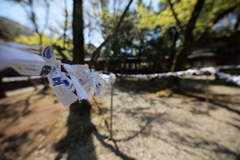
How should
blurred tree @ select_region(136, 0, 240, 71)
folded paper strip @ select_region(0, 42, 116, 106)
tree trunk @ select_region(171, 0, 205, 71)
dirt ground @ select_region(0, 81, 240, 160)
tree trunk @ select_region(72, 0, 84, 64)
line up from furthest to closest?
blurred tree @ select_region(136, 0, 240, 71) → tree trunk @ select_region(171, 0, 205, 71) → tree trunk @ select_region(72, 0, 84, 64) → dirt ground @ select_region(0, 81, 240, 160) → folded paper strip @ select_region(0, 42, 116, 106)

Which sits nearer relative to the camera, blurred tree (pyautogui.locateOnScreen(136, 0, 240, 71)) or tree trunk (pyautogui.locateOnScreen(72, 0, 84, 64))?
tree trunk (pyautogui.locateOnScreen(72, 0, 84, 64))

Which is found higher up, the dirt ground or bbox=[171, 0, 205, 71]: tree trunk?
bbox=[171, 0, 205, 71]: tree trunk

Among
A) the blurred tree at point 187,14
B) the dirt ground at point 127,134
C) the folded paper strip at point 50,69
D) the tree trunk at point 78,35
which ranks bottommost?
the dirt ground at point 127,134

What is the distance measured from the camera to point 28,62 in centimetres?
73

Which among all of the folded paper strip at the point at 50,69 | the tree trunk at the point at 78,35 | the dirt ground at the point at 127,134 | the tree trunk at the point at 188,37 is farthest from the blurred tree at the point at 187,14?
the folded paper strip at the point at 50,69

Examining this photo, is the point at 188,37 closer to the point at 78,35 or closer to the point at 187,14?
the point at 187,14

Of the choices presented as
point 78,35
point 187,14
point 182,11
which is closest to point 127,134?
point 78,35

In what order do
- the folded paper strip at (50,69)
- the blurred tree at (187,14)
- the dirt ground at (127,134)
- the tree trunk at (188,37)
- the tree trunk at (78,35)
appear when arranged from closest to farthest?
1. the folded paper strip at (50,69)
2. the dirt ground at (127,134)
3. the tree trunk at (78,35)
4. the tree trunk at (188,37)
5. the blurred tree at (187,14)

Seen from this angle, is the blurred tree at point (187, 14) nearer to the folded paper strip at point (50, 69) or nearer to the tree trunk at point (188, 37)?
the tree trunk at point (188, 37)

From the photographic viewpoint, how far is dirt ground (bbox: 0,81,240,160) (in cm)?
257

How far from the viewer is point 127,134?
3258 millimetres

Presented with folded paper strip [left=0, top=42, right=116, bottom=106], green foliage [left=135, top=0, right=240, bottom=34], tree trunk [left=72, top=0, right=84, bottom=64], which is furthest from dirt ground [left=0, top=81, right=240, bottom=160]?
green foliage [left=135, top=0, right=240, bottom=34]

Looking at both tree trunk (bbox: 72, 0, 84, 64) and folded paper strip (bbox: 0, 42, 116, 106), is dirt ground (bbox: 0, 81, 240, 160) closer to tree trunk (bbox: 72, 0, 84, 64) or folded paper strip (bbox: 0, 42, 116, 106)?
tree trunk (bbox: 72, 0, 84, 64)

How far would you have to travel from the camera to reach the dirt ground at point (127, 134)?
2.57m
